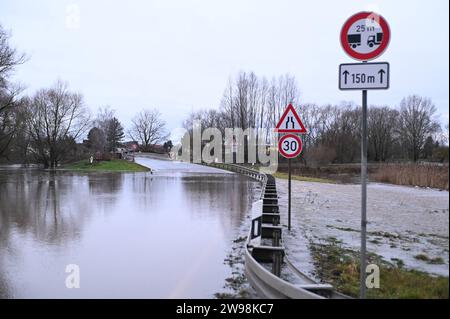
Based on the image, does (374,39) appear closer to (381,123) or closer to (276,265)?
(276,265)

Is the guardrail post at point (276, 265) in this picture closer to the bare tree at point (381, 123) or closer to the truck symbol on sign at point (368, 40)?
the truck symbol on sign at point (368, 40)

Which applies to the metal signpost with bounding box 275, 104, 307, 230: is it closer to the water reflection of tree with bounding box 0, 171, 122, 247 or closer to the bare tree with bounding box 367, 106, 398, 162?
the water reflection of tree with bounding box 0, 171, 122, 247

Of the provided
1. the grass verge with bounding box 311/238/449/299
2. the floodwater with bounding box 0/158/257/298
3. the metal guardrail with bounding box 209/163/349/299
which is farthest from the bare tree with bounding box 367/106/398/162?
the metal guardrail with bounding box 209/163/349/299

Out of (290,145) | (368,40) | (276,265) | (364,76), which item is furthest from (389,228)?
(368,40)

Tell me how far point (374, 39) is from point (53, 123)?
56805mm

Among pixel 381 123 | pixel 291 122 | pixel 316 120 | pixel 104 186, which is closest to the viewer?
pixel 291 122

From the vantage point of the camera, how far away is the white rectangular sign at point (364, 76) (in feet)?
16.3

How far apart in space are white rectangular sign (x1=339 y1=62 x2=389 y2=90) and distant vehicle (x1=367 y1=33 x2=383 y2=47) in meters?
0.30

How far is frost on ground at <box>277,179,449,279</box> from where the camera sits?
19.2ft

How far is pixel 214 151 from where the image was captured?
70000mm

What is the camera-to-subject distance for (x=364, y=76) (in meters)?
5.07

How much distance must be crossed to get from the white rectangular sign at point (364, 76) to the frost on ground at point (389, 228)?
160 cm
